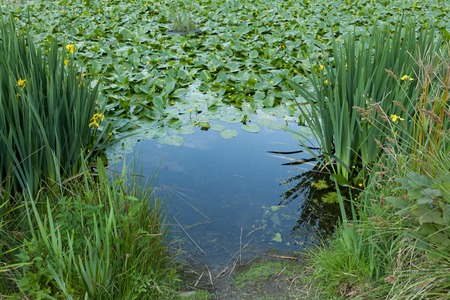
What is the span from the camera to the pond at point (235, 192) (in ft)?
9.96

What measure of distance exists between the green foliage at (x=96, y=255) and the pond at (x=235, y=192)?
433 millimetres

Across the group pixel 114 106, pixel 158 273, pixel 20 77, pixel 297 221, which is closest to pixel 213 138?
pixel 114 106

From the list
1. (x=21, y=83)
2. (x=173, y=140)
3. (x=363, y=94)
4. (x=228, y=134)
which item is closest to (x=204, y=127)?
(x=228, y=134)

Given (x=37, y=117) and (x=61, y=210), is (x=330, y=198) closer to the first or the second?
(x=61, y=210)

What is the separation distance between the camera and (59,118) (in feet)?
10.2

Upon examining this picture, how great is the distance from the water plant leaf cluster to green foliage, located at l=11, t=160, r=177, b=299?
1.46m

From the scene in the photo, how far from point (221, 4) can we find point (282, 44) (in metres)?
2.67

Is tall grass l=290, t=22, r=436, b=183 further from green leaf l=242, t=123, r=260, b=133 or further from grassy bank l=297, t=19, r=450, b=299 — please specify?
green leaf l=242, t=123, r=260, b=133

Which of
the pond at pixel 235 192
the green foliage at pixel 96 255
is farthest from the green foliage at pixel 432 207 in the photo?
the green foliage at pixel 96 255

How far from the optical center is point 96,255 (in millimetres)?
2145

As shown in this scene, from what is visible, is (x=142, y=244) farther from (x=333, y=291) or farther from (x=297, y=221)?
(x=297, y=221)

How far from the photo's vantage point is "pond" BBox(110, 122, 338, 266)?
9.96 feet

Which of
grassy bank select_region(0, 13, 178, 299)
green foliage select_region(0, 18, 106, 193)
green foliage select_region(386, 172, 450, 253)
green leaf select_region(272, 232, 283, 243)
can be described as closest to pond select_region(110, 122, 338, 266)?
green leaf select_region(272, 232, 283, 243)

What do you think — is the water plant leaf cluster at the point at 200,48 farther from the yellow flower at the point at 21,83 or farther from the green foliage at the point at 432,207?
the green foliage at the point at 432,207
